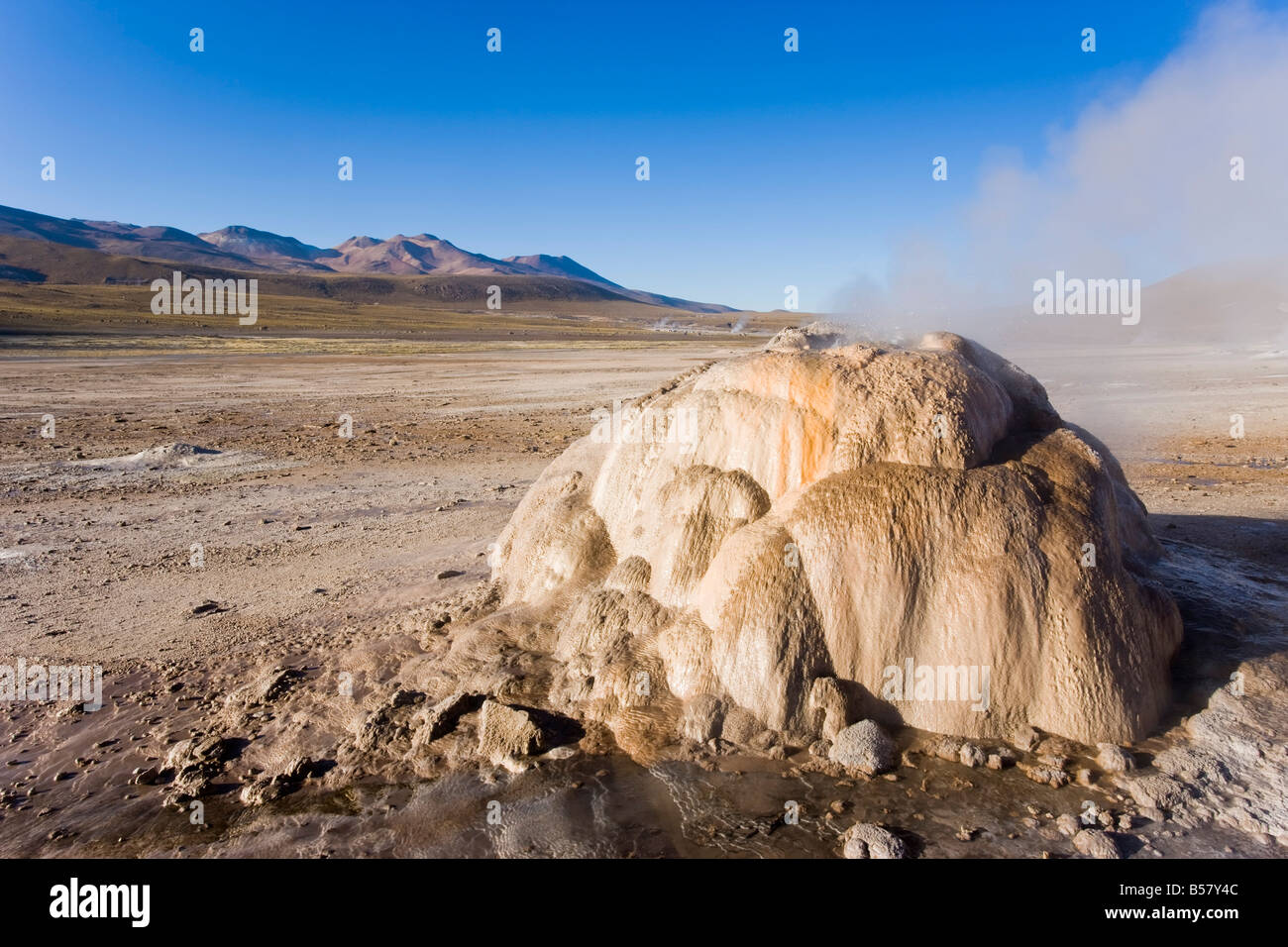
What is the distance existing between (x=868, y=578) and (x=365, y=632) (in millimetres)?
4488

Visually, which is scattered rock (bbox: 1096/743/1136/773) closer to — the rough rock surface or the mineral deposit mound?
the mineral deposit mound

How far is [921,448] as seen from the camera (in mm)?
4684

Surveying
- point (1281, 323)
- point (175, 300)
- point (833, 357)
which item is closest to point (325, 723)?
point (833, 357)

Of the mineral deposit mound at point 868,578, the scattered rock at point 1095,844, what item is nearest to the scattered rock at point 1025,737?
the mineral deposit mound at point 868,578

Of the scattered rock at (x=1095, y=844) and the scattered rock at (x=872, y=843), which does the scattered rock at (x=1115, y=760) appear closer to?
the scattered rock at (x=1095, y=844)

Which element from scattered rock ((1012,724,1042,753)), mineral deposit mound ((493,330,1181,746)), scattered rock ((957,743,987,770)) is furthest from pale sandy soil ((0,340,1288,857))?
mineral deposit mound ((493,330,1181,746))

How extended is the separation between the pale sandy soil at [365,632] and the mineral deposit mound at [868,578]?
0.37m

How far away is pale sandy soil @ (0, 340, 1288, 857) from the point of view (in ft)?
12.8

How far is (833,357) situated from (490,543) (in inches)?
206

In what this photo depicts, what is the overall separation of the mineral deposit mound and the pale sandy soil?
37cm

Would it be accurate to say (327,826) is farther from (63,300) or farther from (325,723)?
(63,300)

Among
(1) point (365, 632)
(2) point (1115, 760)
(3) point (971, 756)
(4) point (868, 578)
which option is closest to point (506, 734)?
(4) point (868, 578)

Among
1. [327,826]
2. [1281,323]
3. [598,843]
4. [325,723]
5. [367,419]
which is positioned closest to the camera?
[598,843]

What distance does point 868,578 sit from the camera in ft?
14.5
